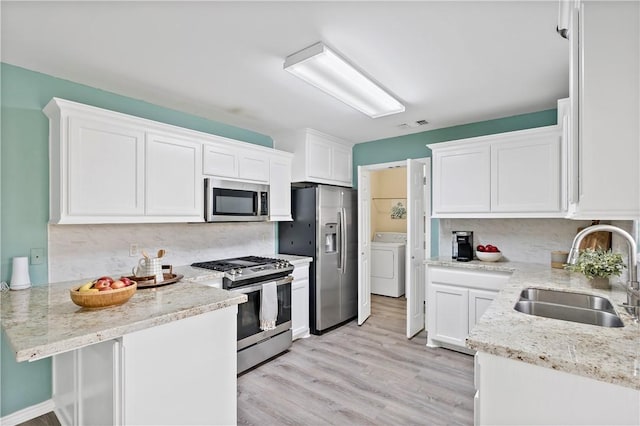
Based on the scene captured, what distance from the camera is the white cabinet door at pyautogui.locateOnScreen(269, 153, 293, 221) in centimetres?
367

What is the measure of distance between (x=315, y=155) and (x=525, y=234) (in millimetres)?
2502

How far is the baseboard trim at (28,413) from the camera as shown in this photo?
7.19 ft

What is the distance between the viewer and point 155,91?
2711 mm

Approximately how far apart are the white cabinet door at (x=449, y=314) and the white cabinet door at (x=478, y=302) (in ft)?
0.13

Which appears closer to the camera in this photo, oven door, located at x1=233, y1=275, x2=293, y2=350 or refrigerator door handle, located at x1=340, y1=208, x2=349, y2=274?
oven door, located at x1=233, y1=275, x2=293, y2=350

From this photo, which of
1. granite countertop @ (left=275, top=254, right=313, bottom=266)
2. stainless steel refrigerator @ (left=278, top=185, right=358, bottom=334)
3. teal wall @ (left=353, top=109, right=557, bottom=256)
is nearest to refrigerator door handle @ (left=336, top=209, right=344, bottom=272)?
stainless steel refrigerator @ (left=278, top=185, right=358, bottom=334)

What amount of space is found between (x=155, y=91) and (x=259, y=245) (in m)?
2.03

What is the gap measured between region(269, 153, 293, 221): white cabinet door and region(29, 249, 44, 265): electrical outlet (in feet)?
6.52

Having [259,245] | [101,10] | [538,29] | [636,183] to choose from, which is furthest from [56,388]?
[538,29]

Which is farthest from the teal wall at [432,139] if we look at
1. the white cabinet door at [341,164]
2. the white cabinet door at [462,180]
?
the white cabinet door at [462,180]

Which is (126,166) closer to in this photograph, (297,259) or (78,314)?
(78,314)

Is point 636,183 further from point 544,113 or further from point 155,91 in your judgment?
point 155,91

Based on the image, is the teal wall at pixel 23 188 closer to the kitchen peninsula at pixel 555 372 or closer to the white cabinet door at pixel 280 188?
the white cabinet door at pixel 280 188

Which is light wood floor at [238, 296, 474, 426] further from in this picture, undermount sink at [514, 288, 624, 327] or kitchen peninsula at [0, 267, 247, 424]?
undermount sink at [514, 288, 624, 327]
